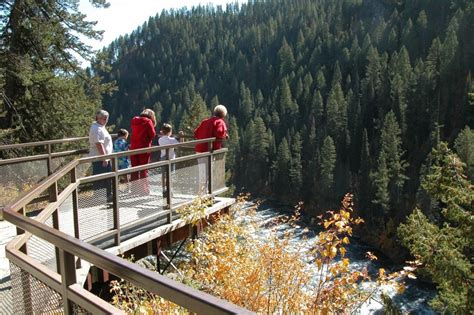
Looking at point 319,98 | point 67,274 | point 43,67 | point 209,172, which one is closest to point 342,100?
point 319,98

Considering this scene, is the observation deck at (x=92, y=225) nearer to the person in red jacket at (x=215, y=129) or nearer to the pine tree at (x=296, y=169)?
the person in red jacket at (x=215, y=129)

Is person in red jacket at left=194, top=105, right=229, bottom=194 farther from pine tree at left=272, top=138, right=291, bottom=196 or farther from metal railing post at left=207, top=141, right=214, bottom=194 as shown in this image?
pine tree at left=272, top=138, right=291, bottom=196

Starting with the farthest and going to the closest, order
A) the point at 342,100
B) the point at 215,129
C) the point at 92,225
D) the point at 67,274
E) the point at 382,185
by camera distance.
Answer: the point at 342,100
the point at 382,185
the point at 215,129
the point at 92,225
the point at 67,274

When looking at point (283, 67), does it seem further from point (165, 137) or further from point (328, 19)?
point (165, 137)

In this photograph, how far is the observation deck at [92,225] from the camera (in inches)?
83.8

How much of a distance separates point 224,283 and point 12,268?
3.27 metres

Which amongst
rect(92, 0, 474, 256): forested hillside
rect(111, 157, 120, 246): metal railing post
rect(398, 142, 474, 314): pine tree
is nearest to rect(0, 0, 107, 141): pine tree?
rect(92, 0, 474, 256): forested hillside

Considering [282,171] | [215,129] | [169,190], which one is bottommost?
[282,171]

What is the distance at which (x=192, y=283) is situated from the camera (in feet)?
21.8

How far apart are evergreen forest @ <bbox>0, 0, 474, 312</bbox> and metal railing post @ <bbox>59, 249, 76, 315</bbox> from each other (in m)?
12.3

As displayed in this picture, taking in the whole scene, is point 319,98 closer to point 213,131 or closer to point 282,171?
point 282,171

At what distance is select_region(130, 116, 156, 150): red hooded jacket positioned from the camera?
341 inches

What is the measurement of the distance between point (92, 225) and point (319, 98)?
330 ft

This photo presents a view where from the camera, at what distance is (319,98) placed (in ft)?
340
